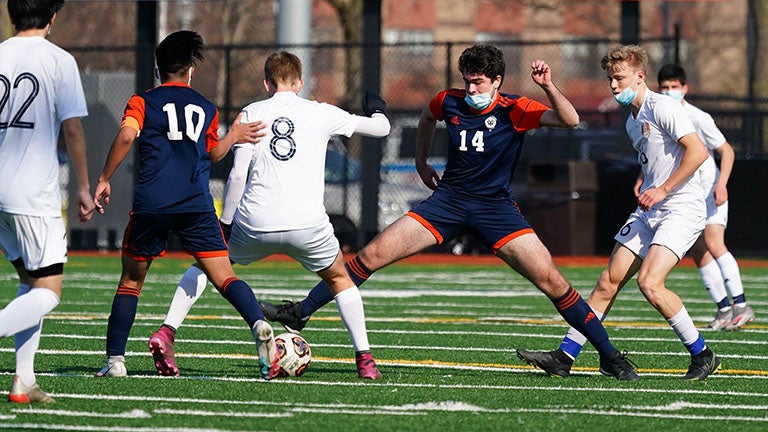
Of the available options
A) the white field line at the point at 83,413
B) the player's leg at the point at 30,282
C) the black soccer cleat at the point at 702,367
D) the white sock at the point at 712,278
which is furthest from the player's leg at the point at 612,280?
the white sock at the point at 712,278

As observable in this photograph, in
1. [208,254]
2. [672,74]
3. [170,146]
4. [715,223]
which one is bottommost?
[715,223]

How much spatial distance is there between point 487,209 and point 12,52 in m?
2.96

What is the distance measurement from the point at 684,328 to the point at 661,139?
1.16 m

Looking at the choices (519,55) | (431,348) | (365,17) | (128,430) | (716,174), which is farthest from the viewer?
(519,55)

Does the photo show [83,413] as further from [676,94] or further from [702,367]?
[676,94]

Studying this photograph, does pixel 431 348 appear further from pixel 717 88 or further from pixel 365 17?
pixel 717 88

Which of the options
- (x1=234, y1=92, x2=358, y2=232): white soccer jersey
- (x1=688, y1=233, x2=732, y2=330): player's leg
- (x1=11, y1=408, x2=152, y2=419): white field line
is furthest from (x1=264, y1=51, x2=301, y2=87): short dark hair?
(x1=688, y1=233, x2=732, y2=330): player's leg

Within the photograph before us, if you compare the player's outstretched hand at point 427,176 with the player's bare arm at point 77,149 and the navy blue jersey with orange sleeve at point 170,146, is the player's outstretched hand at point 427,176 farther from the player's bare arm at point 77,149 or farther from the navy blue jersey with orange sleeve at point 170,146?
the player's bare arm at point 77,149

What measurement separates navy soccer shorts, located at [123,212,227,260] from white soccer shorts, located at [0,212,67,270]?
101cm

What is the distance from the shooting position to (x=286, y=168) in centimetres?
801

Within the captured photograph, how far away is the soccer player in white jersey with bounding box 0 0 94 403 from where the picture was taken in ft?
22.1

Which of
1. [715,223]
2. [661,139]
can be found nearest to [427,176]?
[661,139]

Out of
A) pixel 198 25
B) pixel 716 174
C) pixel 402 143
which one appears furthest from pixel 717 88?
pixel 716 174

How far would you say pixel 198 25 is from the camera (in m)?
44.2
